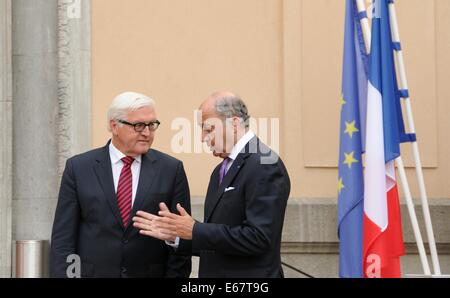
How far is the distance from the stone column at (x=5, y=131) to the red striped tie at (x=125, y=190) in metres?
2.03

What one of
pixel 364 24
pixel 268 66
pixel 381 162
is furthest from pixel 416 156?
pixel 268 66

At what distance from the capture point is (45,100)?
7734 mm

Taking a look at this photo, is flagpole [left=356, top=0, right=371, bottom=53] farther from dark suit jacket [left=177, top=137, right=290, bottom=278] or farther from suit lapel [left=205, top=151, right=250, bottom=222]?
suit lapel [left=205, top=151, right=250, bottom=222]

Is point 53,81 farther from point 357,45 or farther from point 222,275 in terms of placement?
point 222,275

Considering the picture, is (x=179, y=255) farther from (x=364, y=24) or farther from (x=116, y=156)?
(x=364, y=24)

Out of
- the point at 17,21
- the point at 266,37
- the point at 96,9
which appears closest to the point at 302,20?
the point at 266,37

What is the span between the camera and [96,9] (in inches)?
303

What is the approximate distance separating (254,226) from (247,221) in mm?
61

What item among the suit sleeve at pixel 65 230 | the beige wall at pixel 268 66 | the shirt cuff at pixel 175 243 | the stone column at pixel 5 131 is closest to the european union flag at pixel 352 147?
the beige wall at pixel 268 66

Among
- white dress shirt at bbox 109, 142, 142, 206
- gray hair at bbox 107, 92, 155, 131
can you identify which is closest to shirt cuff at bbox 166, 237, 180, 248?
white dress shirt at bbox 109, 142, 142, 206

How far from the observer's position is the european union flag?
22.0 ft

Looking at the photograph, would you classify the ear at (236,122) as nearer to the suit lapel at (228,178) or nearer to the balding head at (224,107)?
the balding head at (224,107)

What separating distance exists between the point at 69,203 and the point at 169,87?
2086 millimetres

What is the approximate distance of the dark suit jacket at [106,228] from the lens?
18.7ft
